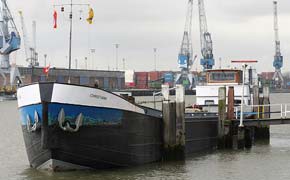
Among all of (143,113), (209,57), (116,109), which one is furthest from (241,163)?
(209,57)

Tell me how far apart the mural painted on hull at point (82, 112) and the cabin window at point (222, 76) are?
14858 mm

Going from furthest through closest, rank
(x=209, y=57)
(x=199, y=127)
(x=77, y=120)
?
(x=209, y=57) → (x=199, y=127) → (x=77, y=120)

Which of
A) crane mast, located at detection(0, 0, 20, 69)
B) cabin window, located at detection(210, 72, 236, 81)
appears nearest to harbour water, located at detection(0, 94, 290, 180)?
cabin window, located at detection(210, 72, 236, 81)

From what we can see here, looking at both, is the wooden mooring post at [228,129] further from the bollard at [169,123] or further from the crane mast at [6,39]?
the crane mast at [6,39]

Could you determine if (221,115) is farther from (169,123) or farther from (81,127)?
(81,127)

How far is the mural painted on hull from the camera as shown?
66.5ft

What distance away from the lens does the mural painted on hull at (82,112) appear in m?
20.3

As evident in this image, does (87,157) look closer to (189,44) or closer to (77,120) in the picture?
(77,120)

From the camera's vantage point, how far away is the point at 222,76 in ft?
116

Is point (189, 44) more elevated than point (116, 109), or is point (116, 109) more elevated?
point (189, 44)

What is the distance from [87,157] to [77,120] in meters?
1.70

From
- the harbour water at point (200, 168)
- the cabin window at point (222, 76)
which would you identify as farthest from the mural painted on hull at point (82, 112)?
the cabin window at point (222, 76)

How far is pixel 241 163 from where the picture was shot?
83.6ft

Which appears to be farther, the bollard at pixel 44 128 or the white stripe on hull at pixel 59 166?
the white stripe on hull at pixel 59 166
